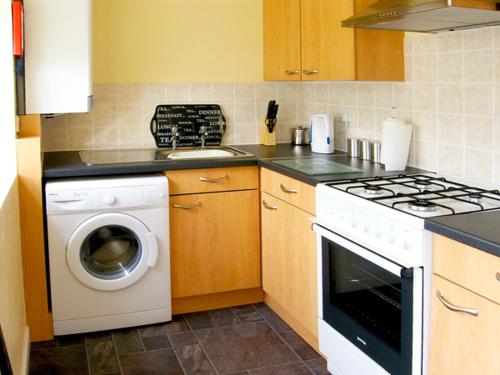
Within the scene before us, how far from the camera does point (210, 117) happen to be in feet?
13.4

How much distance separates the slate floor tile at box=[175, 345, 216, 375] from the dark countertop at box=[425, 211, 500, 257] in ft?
4.57

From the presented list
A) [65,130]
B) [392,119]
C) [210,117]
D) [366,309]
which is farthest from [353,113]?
[65,130]

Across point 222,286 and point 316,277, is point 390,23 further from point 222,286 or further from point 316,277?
point 222,286

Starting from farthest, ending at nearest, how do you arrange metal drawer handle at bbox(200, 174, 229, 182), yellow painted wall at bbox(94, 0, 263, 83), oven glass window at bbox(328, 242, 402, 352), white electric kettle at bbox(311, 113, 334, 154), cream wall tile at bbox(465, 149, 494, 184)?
yellow painted wall at bbox(94, 0, 263, 83)
white electric kettle at bbox(311, 113, 334, 154)
metal drawer handle at bbox(200, 174, 229, 182)
cream wall tile at bbox(465, 149, 494, 184)
oven glass window at bbox(328, 242, 402, 352)

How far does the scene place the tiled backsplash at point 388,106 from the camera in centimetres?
262

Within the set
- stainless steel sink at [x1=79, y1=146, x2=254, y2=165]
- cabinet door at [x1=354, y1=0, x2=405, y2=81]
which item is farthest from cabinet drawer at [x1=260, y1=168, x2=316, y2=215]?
cabinet door at [x1=354, y1=0, x2=405, y2=81]

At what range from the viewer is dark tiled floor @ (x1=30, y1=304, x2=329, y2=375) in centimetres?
→ 295

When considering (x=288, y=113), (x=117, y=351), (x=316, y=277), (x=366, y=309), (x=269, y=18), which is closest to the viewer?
(x=366, y=309)

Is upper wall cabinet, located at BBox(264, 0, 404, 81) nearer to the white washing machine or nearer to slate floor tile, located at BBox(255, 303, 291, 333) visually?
the white washing machine

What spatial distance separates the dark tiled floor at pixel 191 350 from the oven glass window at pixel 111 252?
1.09ft

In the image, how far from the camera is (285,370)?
2.92 m

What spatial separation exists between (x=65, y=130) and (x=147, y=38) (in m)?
0.75

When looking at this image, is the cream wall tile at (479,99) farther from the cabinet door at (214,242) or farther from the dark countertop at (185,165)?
the cabinet door at (214,242)

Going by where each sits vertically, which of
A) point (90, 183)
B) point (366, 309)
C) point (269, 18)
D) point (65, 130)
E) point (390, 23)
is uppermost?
point (269, 18)
